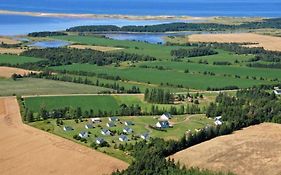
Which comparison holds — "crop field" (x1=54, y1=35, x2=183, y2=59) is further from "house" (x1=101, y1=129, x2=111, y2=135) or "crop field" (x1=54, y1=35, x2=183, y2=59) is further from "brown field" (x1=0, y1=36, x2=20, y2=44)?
"house" (x1=101, y1=129, x2=111, y2=135)

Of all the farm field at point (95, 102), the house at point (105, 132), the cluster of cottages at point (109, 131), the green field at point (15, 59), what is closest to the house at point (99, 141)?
the cluster of cottages at point (109, 131)

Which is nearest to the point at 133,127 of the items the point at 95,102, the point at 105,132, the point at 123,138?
the point at 105,132

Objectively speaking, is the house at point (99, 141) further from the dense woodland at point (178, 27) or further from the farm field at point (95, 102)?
the dense woodland at point (178, 27)

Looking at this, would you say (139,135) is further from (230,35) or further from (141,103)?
(230,35)

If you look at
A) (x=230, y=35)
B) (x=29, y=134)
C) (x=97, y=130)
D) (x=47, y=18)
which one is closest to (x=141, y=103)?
(x=97, y=130)

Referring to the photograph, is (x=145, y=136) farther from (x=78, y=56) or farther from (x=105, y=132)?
(x=78, y=56)

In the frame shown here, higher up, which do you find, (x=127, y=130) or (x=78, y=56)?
(x=78, y=56)

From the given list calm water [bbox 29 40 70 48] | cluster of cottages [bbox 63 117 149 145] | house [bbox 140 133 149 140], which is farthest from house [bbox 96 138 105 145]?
calm water [bbox 29 40 70 48]
